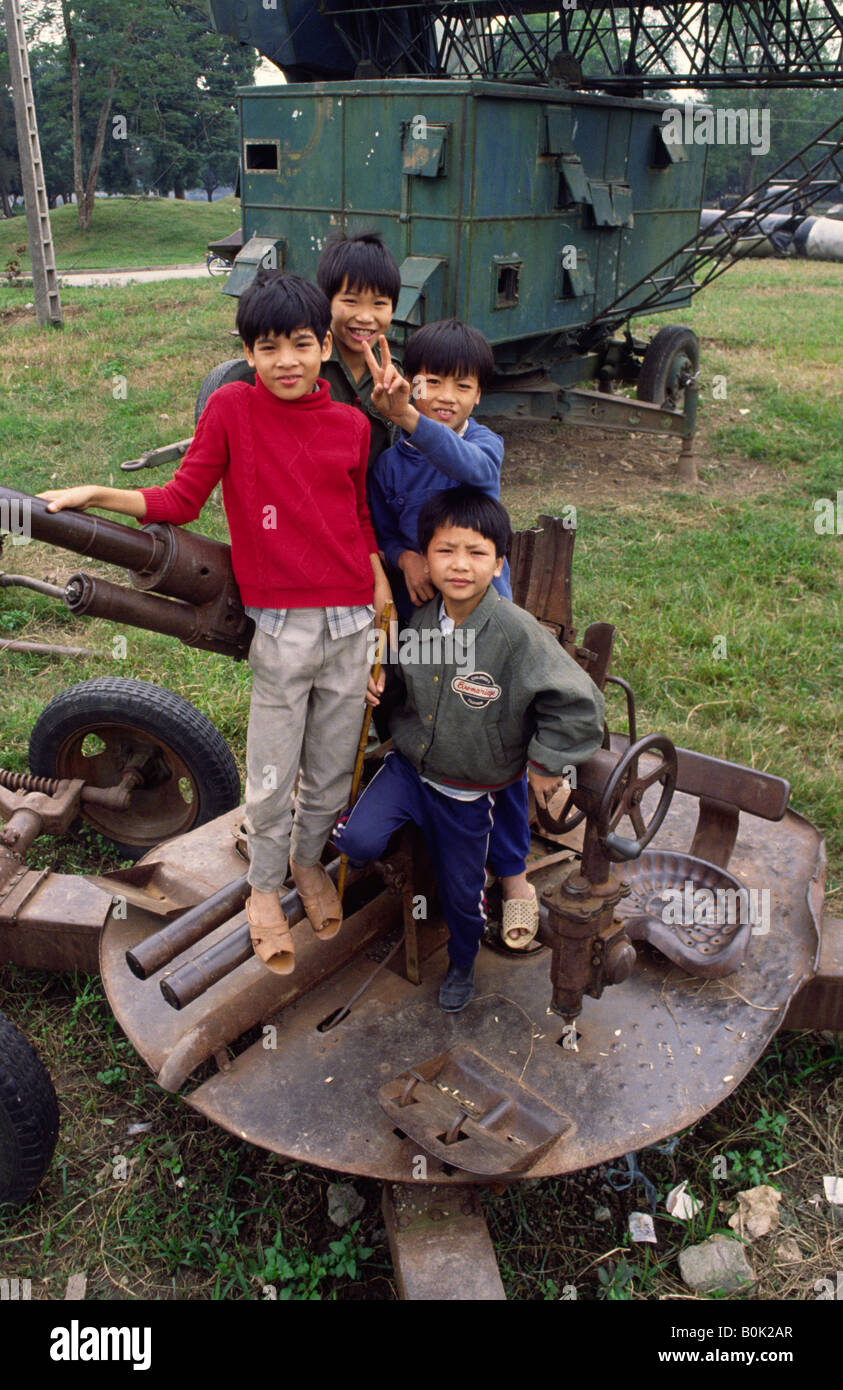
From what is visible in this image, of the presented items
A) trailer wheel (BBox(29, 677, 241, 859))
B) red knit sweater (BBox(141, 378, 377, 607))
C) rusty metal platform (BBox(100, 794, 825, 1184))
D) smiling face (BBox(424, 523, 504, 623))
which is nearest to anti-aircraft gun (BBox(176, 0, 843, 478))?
trailer wheel (BBox(29, 677, 241, 859))

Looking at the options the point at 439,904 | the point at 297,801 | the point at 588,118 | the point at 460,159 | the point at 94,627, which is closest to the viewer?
the point at 297,801

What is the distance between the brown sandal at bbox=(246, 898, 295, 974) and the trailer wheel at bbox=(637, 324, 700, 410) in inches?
324

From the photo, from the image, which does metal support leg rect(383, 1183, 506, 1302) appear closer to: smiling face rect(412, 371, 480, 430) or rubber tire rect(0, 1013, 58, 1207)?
rubber tire rect(0, 1013, 58, 1207)

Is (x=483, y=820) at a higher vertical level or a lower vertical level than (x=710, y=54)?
lower

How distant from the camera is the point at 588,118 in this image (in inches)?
349

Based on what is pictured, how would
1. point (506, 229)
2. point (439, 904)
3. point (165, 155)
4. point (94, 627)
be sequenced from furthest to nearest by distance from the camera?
point (165, 155) → point (506, 229) → point (94, 627) → point (439, 904)

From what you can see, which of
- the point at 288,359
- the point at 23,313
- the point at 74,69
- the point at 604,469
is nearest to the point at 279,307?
the point at 288,359

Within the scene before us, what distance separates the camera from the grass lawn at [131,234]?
26359 mm

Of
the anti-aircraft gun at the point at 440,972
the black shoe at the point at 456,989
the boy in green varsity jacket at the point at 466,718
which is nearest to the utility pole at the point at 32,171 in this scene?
the anti-aircraft gun at the point at 440,972

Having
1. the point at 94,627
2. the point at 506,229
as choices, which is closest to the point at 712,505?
the point at 506,229

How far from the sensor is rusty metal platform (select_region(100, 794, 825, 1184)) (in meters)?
2.51

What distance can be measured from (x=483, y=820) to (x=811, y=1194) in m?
1.32

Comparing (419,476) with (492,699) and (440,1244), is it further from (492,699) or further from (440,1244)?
(440,1244)

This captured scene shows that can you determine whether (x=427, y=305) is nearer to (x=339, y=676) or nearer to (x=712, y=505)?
(x=712, y=505)
